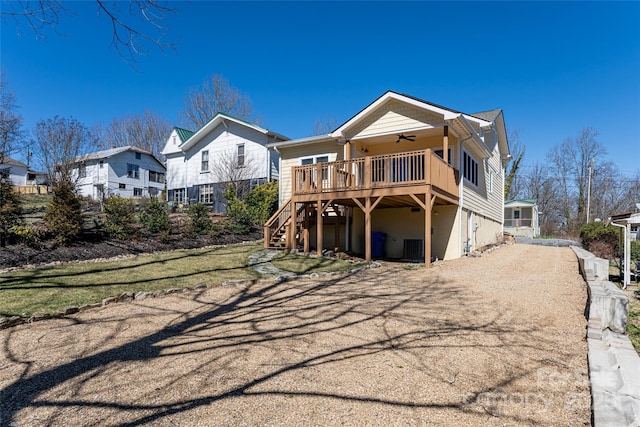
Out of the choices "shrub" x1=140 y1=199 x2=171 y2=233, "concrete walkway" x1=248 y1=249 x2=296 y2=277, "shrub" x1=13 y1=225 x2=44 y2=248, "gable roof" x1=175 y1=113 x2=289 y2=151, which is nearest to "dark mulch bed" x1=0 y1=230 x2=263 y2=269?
"shrub" x1=13 y1=225 x2=44 y2=248

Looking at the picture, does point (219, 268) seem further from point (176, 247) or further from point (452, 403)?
point (452, 403)

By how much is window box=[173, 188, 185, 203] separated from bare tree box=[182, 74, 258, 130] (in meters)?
10.9

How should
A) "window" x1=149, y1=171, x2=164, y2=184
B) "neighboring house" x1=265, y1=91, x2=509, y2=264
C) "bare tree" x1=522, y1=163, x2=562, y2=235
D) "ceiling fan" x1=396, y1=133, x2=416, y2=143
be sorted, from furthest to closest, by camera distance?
"bare tree" x1=522, y1=163, x2=562, y2=235 → "window" x1=149, y1=171, x2=164, y2=184 → "ceiling fan" x1=396, y1=133, x2=416, y2=143 → "neighboring house" x1=265, y1=91, x2=509, y2=264

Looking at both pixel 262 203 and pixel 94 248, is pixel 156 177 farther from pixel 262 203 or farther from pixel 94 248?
pixel 94 248

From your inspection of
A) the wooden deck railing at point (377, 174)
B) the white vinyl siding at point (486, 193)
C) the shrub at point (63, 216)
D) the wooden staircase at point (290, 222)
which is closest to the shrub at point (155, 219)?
the shrub at point (63, 216)

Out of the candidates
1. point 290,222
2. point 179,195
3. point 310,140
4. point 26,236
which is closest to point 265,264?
Result: point 290,222

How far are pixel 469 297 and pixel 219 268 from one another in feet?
20.3

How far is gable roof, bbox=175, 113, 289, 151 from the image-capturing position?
70.3 feet

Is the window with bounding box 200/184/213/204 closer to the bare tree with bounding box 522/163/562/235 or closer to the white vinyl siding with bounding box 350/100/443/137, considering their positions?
the white vinyl siding with bounding box 350/100/443/137

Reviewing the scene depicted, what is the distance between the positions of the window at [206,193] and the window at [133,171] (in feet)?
48.8

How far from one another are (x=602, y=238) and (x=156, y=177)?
1515 inches

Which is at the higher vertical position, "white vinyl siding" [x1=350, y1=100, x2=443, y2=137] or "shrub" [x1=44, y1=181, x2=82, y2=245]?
"white vinyl siding" [x1=350, y1=100, x2=443, y2=137]

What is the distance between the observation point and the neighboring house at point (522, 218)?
3112cm

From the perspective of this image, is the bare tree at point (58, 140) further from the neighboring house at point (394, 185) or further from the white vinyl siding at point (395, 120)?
the white vinyl siding at point (395, 120)
